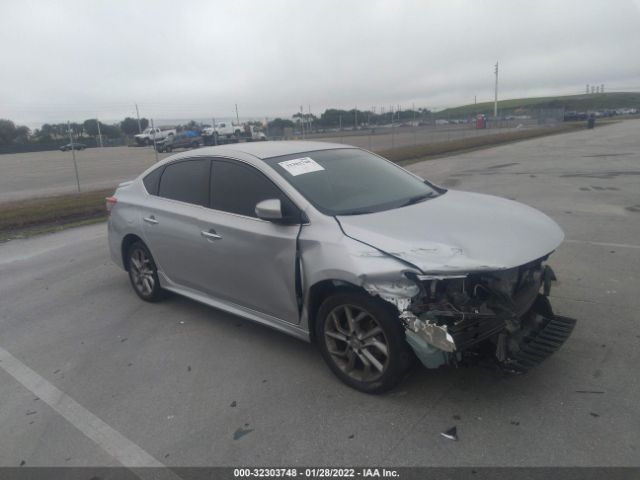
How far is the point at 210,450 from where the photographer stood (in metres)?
3.03

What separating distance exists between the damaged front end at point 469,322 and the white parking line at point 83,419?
163 cm

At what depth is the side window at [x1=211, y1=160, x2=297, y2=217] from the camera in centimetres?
407

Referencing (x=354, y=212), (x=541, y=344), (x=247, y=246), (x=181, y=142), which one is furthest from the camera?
(x=181, y=142)

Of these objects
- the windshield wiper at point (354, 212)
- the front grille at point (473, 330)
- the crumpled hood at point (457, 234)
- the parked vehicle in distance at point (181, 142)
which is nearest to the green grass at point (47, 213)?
the windshield wiper at point (354, 212)

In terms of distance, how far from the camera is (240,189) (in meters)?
4.33

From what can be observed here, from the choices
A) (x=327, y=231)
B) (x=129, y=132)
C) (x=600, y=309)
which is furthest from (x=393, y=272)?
(x=129, y=132)

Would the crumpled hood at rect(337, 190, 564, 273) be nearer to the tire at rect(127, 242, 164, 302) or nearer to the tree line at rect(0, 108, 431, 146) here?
the tire at rect(127, 242, 164, 302)

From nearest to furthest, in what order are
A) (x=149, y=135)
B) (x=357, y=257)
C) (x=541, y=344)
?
(x=357, y=257) → (x=541, y=344) → (x=149, y=135)

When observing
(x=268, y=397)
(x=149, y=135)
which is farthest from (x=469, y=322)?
(x=149, y=135)

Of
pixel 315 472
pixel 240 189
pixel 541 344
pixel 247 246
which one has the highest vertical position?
pixel 240 189

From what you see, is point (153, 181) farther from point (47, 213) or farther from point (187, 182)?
point (47, 213)

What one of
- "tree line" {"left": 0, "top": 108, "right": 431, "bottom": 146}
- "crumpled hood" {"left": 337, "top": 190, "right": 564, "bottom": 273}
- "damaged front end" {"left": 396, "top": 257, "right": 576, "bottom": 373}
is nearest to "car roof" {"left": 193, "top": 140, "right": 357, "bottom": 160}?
"crumpled hood" {"left": 337, "top": 190, "right": 564, "bottom": 273}

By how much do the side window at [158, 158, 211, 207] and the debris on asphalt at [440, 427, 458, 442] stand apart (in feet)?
9.05

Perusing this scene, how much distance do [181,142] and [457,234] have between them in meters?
33.5
